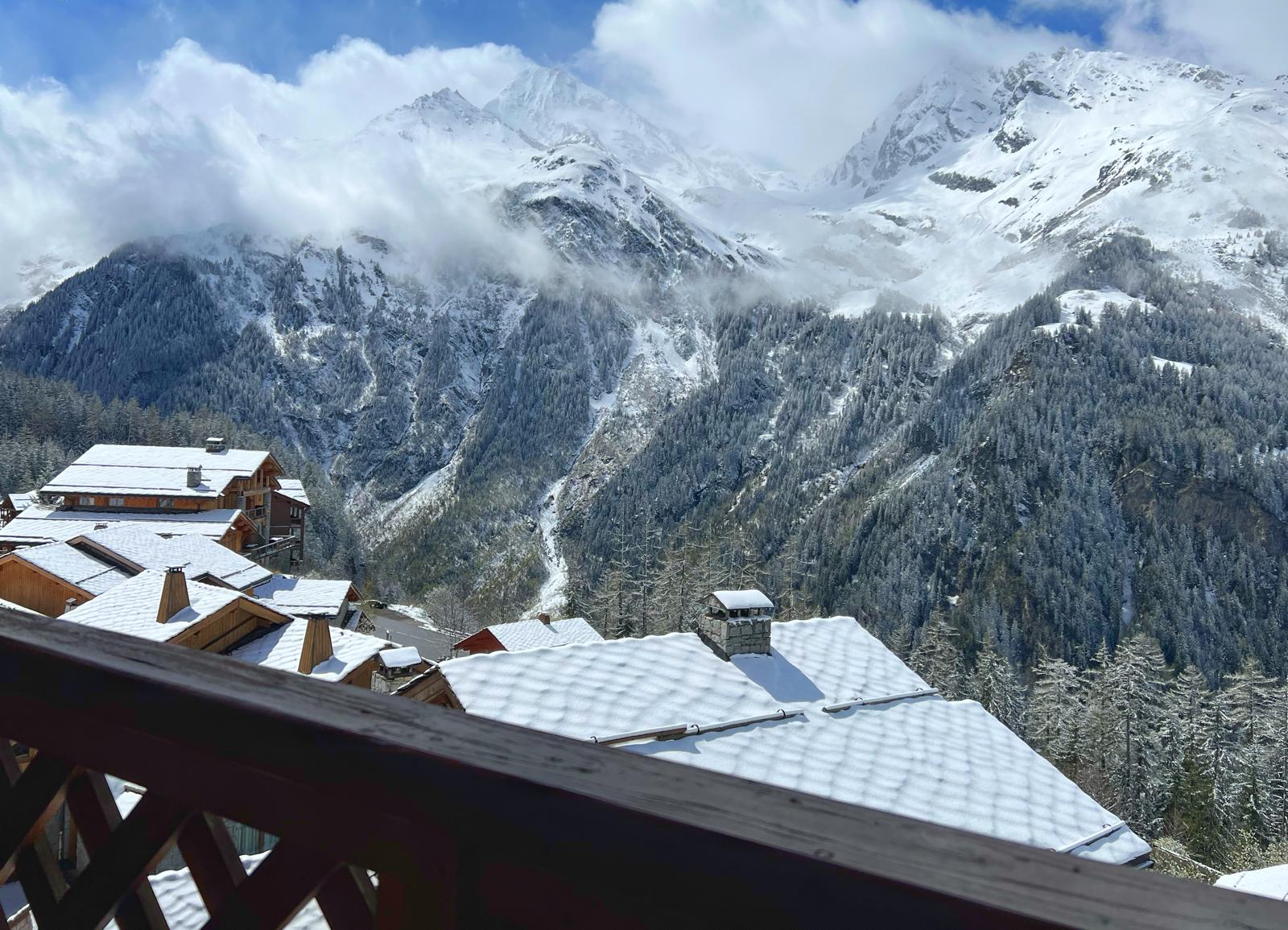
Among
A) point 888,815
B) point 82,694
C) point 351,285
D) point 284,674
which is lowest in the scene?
point 82,694

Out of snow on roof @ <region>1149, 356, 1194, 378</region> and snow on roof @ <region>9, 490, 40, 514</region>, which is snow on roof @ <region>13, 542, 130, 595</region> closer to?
snow on roof @ <region>9, 490, 40, 514</region>

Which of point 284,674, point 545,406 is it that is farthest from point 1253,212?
point 284,674

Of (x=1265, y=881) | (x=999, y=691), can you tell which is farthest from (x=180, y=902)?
(x=999, y=691)

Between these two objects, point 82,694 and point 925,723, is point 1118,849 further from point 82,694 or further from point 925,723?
point 82,694

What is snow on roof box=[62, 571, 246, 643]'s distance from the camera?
Answer: 18.6 metres

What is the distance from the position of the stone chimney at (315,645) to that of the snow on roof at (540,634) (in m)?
10.00

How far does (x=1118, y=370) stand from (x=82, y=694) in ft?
464

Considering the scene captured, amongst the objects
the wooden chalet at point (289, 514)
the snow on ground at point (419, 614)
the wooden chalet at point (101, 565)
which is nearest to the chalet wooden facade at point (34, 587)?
the wooden chalet at point (101, 565)

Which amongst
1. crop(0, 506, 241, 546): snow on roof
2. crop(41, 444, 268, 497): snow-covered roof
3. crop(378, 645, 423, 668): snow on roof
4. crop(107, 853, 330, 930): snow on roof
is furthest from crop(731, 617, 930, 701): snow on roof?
crop(41, 444, 268, 497): snow-covered roof

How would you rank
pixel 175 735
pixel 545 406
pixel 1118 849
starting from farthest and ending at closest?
pixel 545 406
pixel 1118 849
pixel 175 735

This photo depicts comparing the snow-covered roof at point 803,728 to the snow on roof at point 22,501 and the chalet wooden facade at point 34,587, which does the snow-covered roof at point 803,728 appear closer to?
the chalet wooden facade at point 34,587

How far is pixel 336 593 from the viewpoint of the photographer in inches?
1249

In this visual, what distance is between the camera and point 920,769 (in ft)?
34.1

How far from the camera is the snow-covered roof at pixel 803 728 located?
9.70 metres
